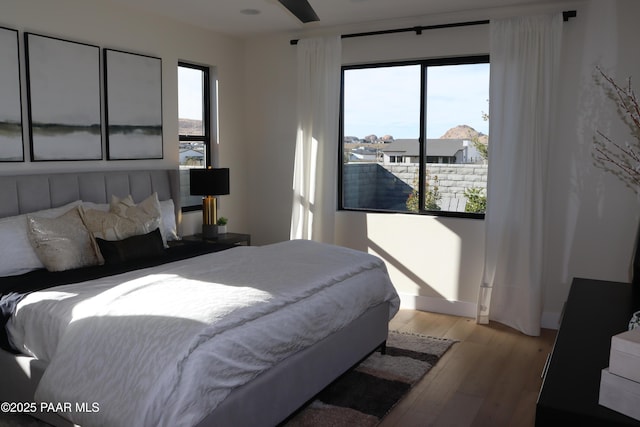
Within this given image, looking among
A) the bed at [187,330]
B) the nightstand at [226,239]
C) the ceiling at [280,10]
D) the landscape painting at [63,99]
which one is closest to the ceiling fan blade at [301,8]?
the bed at [187,330]

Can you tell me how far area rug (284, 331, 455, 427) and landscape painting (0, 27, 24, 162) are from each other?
2618 mm

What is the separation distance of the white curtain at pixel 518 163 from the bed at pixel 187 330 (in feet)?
4.39

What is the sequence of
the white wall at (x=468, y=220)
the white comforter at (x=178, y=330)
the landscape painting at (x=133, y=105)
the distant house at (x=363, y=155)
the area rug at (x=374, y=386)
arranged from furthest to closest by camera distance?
the distant house at (x=363, y=155)
the landscape painting at (x=133, y=105)
the white wall at (x=468, y=220)
the area rug at (x=374, y=386)
the white comforter at (x=178, y=330)

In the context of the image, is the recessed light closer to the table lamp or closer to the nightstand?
the table lamp

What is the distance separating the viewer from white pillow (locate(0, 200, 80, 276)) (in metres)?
3.27

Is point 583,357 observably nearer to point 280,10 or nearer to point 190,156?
point 280,10

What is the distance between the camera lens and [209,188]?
4.96 m

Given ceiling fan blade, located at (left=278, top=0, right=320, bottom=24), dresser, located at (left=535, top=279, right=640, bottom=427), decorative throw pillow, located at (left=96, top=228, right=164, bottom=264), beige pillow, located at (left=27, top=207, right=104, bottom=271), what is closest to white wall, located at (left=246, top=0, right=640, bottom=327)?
dresser, located at (left=535, top=279, right=640, bottom=427)

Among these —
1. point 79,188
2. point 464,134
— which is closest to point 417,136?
point 464,134

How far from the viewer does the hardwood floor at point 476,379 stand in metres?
3.00

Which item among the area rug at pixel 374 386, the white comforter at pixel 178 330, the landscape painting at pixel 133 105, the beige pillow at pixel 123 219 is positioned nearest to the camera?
the white comforter at pixel 178 330

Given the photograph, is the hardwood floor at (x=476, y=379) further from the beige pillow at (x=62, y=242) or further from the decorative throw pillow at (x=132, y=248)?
the beige pillow at (x=62, y=242)

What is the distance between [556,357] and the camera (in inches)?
67.4

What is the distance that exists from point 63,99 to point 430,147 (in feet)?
10.2
